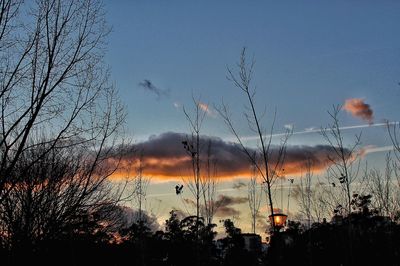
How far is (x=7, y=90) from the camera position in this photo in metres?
6.76

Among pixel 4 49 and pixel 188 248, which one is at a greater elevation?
pixel 4 49

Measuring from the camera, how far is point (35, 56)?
23.0 feet

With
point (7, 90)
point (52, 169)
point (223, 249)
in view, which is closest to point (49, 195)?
point (52, 169)

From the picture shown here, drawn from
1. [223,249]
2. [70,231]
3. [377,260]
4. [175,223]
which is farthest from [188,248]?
[70,231]

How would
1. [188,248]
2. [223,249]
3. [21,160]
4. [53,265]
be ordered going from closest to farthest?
[21,160] < [53,265] < [188,248] < [223,249]

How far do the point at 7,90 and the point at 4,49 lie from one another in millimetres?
603

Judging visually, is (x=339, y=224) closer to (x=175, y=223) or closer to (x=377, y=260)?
(x=377, y=260)

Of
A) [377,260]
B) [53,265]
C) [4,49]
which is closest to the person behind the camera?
[4,49]

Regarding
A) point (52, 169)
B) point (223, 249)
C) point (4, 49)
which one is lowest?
point (223, 249)

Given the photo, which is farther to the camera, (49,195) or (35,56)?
(49,195)

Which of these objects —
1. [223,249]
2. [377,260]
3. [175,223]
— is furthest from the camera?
[223,249]

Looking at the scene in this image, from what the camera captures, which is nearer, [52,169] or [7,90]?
[7,90]

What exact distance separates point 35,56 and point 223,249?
114 feet

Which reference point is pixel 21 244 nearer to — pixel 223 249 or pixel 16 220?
pixel 16 220
